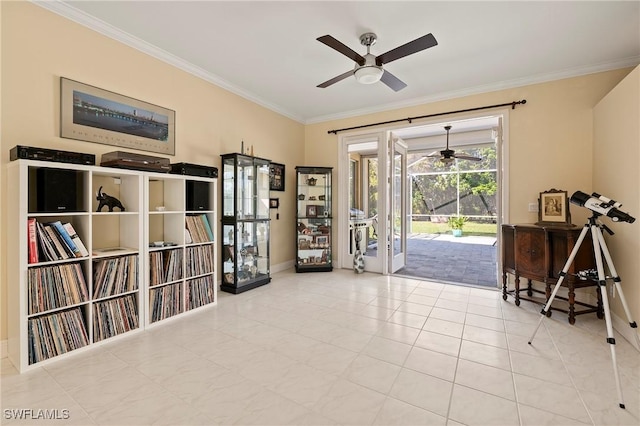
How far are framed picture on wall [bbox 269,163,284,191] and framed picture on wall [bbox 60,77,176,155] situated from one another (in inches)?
66.7

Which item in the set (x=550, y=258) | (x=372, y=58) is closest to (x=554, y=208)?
(x=550, y=258)

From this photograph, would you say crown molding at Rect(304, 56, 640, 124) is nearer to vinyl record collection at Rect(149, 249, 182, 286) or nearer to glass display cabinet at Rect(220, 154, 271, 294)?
glass display cabinet at Rect(220, 154, 271, 294)

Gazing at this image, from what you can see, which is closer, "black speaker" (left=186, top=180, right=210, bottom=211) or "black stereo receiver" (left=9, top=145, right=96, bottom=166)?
"black stereo receiver" (left=9, top=145, right=96, bottom=166)

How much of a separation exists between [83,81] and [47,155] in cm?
92

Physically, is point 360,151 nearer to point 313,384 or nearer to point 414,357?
point 414,357

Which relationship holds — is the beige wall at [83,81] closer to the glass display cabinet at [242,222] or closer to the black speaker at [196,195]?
the glass display cabinet at [242,222]

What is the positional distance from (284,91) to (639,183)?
157 inches

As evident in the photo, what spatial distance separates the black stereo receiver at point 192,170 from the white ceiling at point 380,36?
126 centimetres

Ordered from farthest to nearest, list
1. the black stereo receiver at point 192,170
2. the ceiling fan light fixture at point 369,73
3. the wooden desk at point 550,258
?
the black stereo receiver at point 192,170
the wooden desk at point 550,258
the ceiling fan light fixture at point 369,73

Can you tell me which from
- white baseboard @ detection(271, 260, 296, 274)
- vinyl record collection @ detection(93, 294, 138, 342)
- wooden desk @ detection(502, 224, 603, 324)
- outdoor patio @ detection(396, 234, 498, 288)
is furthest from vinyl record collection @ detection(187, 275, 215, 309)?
wooden desk @ detection(502, 224, 603, 324)

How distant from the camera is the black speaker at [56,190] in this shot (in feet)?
6.73

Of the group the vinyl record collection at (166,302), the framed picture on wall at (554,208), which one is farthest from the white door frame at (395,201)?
the vinyl record collection at (166,302)

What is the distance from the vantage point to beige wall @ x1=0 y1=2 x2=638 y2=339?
7.24 feet

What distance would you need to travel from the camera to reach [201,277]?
317 centimetres
